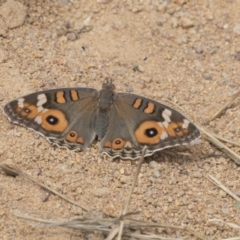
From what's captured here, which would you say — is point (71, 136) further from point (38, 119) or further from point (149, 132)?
point (149, 132)

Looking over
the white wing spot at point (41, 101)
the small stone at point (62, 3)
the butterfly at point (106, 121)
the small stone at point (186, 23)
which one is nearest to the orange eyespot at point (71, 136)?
the butterfly at point (106, 121)

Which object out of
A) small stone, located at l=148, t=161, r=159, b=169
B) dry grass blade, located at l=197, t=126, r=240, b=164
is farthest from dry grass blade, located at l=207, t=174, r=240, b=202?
small stone, located at l=148, t=161, r=159, b=169

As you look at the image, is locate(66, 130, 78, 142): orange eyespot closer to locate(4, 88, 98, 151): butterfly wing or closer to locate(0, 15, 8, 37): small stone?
locate(4, 88, 98, 151): butterfly wing

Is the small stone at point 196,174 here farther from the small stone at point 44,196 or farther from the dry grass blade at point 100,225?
the small stone at point 44,196

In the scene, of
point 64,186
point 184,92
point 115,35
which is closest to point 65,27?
point 115,35

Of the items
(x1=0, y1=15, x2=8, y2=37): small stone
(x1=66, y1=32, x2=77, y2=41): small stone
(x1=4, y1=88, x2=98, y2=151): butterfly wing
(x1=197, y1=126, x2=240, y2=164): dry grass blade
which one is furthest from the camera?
(x1=66, y1=32, x2=77, y2=41): small stone

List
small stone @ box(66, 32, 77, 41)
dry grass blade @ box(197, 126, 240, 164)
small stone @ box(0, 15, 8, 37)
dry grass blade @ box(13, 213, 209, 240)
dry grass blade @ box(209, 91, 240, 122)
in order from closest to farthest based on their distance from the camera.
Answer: dry grass blade @ box(13, 213, 209, 240) → dry grass blade @ box(197, 126, 240, 164) → dry grass blade @ box(209, 91, 240, 122) → small stone @ box(0, 15, 8, 37) → small stone @ box(66, 32, 77, 41)

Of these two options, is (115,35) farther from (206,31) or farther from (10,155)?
(10,155)

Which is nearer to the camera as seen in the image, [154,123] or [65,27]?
[154,123]
